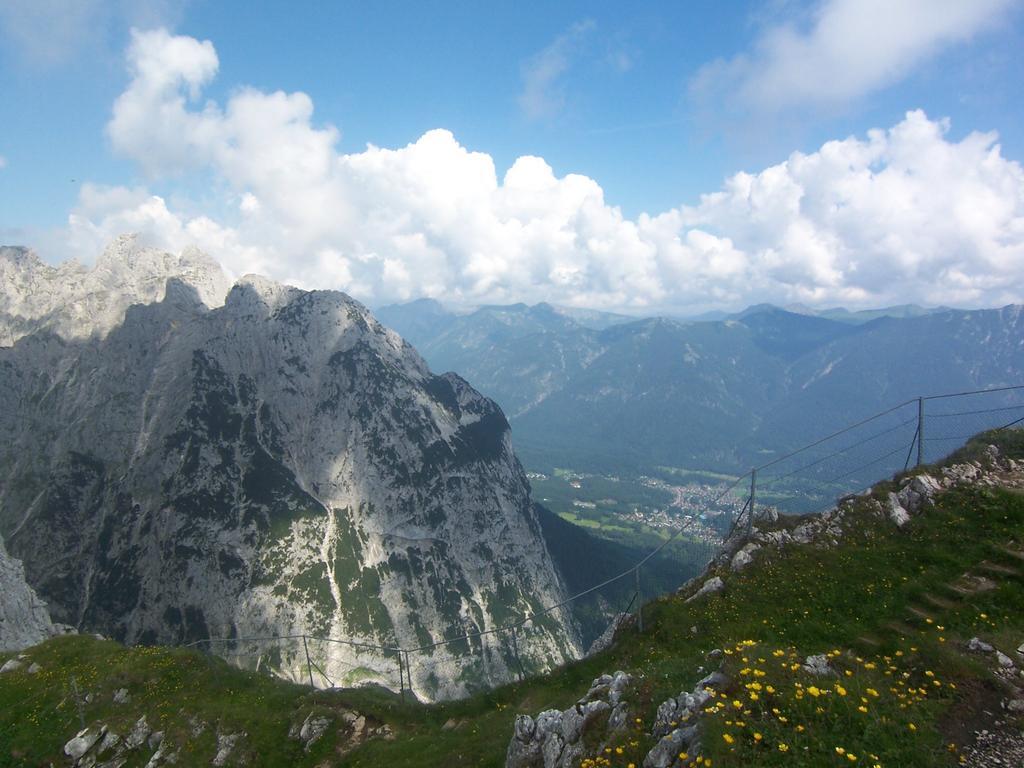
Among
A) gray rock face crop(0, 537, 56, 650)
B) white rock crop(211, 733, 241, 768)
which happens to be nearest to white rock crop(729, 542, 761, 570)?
white rock crop(211, 733, 241, 768)

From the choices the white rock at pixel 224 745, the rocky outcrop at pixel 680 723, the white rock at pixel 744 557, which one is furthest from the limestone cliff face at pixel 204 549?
the rocky outcrop at pixel 680 723

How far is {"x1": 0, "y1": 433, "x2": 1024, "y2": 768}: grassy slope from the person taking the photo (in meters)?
16.5

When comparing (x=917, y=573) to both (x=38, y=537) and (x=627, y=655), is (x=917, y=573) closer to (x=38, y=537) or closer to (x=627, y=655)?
(x=627, y=655)

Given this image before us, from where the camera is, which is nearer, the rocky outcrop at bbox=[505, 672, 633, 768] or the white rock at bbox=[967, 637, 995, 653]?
the white rock at bbox=[967, 637, 995, 653]

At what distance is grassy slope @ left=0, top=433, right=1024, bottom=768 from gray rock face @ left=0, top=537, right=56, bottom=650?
4860cm

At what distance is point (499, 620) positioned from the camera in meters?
191

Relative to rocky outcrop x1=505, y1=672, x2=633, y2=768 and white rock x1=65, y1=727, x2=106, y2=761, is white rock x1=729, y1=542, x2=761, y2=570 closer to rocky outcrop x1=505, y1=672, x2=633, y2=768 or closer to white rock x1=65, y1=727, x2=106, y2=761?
rocky outcrop x1=505, y1=672, x2=633, y2=768

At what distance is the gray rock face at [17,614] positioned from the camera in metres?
84.2

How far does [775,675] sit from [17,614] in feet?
416

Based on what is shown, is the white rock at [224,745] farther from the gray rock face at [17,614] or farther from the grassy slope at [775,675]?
the gray rock face at [17,614]

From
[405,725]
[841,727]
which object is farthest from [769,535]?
[405,725]

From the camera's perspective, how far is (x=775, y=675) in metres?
18.9

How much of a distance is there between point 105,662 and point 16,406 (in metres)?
209

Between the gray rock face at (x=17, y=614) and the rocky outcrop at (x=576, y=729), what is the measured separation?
98.7 meters
